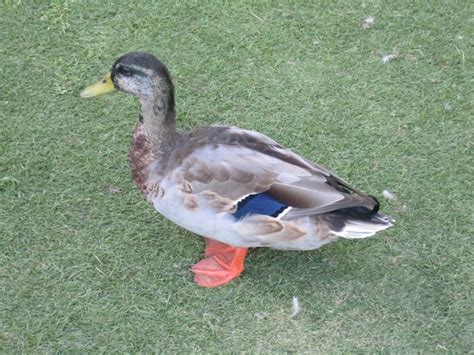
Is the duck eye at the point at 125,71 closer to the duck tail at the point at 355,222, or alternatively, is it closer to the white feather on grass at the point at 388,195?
the duck tail at the point at 355,222

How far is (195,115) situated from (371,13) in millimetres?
1365

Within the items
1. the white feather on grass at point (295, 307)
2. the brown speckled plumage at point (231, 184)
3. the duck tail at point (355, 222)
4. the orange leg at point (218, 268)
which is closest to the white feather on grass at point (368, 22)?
the brown speckled plumage at point (231, 184)

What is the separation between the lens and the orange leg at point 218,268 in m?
2.79

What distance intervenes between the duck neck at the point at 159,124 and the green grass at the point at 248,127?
0.45 m

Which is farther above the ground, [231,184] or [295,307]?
[231,184]

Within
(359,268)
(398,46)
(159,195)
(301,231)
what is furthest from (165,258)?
(398,46)

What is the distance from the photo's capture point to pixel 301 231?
2578mm

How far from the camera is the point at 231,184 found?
2.54 m

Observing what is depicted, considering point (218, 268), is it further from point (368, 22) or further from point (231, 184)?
point (368, 22)

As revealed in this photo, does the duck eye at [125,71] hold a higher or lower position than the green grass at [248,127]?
higher

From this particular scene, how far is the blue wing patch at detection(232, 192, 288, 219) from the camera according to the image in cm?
253

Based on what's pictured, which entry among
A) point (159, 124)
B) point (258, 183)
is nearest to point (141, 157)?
point (159, 124)

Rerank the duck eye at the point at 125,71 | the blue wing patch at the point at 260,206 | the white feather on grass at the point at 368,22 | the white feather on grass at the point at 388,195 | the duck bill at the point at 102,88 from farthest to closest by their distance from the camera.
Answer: the white feather on grass at the point at 368,22 < the white feather on grass at the point at 388,195 < the duck bill at the point at 102,88 < the duck eye at the point at 125,71 < the blue wing patch at the point at 260,206

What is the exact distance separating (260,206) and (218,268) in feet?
1.48
